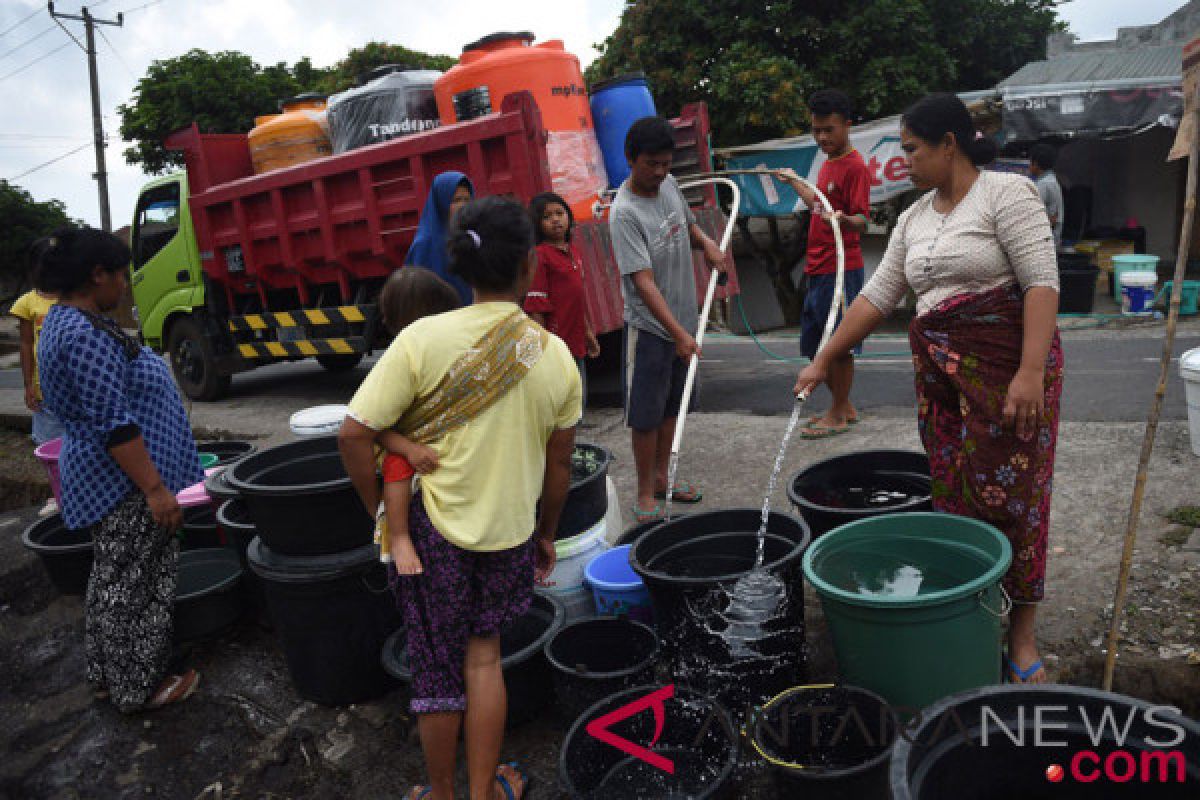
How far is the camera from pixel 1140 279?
8.86 meters

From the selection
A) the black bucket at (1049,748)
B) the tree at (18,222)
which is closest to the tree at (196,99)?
the tree at (18,222)

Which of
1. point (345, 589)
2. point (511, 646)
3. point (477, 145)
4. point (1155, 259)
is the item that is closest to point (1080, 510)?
point (511, 646)

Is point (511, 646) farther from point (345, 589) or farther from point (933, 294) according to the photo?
point (933, 294)

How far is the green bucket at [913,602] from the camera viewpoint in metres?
1.97

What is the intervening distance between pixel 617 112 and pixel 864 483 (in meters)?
4.04

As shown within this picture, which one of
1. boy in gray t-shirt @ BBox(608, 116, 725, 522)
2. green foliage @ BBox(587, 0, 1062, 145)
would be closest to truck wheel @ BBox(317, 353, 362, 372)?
boy in gray t-shirt @ BBox(608, 116, 725, 522)

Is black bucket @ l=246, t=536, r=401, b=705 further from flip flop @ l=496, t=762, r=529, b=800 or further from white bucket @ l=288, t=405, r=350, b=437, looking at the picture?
white bucket @ l=288, t=405, r=350, b=437

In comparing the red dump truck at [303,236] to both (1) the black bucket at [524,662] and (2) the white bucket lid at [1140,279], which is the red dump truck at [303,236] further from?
(2) the white bucket lid at [1140,279]

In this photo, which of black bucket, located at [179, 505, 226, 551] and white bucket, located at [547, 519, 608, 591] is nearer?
white bucket, located at [547, 519, 608, 591]

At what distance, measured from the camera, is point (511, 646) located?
2.88 metres

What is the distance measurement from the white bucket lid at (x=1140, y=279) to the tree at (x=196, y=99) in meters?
21.3

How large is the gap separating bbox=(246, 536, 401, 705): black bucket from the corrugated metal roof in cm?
1024

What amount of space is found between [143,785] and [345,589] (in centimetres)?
92

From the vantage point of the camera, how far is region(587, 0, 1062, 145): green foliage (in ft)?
41.0
